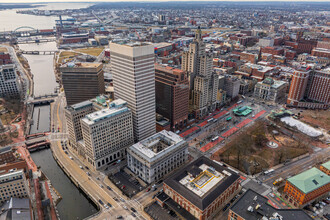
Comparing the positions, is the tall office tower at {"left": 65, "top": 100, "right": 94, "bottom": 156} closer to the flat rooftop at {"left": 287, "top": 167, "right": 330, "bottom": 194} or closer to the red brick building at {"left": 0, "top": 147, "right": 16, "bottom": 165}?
the red brick building at {"left": 0, "top": 147, "right": 16, "bottom": 165}

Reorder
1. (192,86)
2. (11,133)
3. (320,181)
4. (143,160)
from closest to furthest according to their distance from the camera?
(320,181) → (143,160) → (11,133) → (192,86)

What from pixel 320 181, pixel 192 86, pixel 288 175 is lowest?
pixel 288 175

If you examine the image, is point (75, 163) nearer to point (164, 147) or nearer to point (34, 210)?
point (34, 210)

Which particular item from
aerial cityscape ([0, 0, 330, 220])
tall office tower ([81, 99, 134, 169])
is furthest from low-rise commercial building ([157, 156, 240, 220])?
tall office tower ([81, 99, 134, 169])

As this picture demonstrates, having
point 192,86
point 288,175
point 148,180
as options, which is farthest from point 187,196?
point 192,86

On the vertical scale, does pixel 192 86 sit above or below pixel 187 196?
above

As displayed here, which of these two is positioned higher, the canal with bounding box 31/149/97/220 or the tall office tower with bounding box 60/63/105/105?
the tall office tower with bounding box 60/63/105/105
